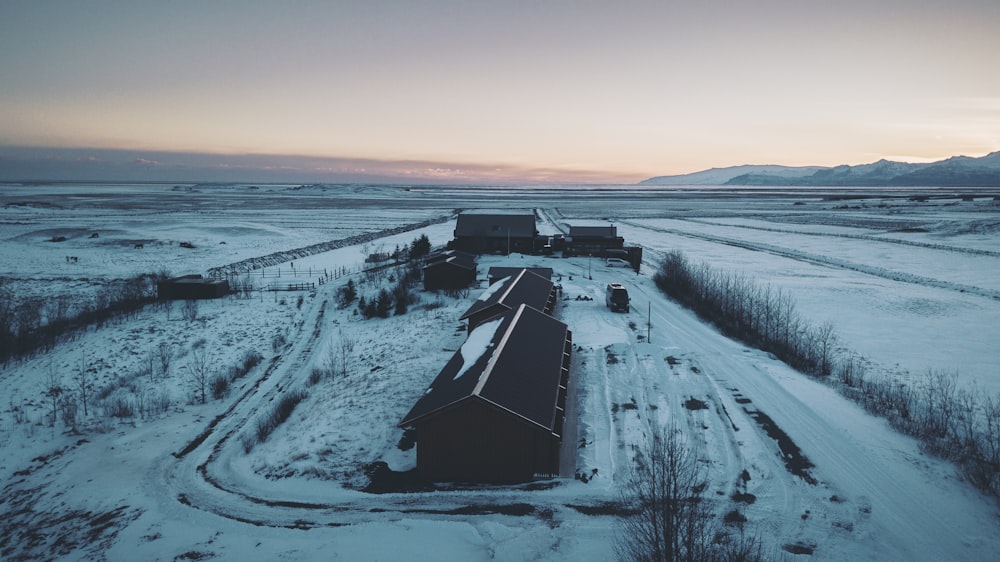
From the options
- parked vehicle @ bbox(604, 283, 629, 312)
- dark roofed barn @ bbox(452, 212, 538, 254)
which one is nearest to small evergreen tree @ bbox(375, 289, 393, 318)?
parked vehicle @ bbox(604, 283, 629, 312)

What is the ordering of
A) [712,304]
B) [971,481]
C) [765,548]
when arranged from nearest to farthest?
[765,548]
[971,481]
[712,304]

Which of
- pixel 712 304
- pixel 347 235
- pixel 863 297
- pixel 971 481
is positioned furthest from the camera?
pixel 347 235

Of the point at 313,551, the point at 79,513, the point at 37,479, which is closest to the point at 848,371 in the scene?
the point at 313,551

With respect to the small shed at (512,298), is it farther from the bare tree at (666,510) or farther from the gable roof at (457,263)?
the bare tree at (666,510)

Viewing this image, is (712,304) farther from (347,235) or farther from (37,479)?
(347,235)

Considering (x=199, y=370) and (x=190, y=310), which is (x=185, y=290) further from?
(x=199, y=370)

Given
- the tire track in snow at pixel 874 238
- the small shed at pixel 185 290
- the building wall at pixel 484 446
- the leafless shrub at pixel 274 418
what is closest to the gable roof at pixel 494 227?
the small shed at pixel 185 290

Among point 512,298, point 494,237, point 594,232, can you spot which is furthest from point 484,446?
point 594,232
